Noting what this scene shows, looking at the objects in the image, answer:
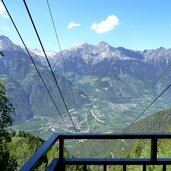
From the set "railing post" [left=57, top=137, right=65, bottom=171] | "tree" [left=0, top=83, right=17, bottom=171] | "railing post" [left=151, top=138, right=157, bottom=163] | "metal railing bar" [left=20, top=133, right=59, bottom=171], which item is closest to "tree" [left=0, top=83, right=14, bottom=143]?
"tree" [left=0, top=83, right=17, bottom=171]

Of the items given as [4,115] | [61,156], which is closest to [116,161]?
[61,156]

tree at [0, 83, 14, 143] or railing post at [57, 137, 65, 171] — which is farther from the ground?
railing post at [57, 137, 65, 171]

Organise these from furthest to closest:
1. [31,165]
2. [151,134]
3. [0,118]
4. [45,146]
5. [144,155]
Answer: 1. [0,118]
2. [144,155]
3. [151,134]
4. [45,146]
5. [31,165]

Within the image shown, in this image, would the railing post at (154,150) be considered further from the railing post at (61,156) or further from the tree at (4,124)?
the tree at (4,124)

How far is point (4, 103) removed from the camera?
16266 mm

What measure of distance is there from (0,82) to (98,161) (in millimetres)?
13079

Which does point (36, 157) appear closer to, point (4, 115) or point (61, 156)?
point (61, 156)

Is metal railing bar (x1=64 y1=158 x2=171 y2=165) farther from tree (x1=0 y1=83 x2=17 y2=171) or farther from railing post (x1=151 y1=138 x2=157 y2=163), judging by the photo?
tree (x1=0 y1=83 x2=17 y2=171)

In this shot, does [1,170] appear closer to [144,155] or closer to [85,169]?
[144,155]

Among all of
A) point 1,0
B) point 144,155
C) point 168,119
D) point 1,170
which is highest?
point 1,0

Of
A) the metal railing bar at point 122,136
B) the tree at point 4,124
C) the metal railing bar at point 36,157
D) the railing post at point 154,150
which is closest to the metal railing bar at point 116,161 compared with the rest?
the railing post at point 154,150

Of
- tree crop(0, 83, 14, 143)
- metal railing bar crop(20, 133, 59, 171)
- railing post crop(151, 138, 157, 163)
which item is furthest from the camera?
tree crop(0, 83, 14, 143)

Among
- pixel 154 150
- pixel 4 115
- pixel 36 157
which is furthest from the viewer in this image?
pixel 4 115

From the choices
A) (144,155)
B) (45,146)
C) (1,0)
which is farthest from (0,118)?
(45,146)
